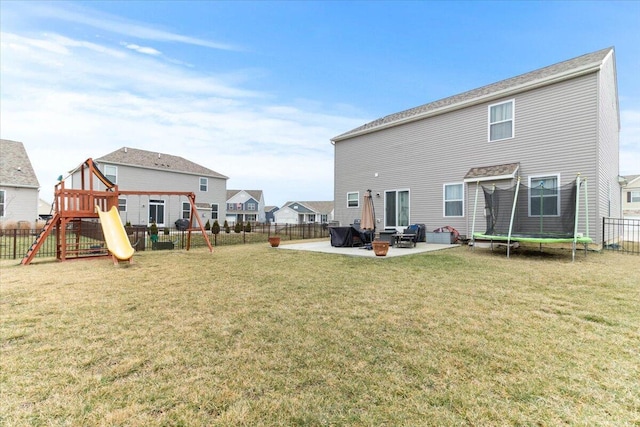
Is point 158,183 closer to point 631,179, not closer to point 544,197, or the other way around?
point 544,197

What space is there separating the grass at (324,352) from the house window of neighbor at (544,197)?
4.70 m

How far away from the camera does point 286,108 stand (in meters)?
18.1

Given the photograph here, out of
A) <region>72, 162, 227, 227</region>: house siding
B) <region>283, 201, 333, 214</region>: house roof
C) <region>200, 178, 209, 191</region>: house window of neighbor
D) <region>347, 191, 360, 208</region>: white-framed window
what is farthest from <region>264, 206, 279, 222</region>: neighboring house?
<region>347, 191, 360, 208</region>: white-framed window

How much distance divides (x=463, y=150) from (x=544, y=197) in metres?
3.46

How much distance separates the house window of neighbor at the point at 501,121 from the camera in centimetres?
1096

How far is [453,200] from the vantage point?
12.2m

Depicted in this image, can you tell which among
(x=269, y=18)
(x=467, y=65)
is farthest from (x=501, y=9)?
(x=269, y=18)

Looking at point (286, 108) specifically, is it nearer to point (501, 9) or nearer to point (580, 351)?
point (501, 9)

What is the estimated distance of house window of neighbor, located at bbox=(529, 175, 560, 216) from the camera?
9656 mm

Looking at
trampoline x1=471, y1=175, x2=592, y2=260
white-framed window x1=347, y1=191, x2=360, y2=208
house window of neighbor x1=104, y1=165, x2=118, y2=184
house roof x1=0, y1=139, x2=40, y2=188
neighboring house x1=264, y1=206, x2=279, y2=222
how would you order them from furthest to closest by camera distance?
neighboring house x1=264, y1=206, x2=279, y2=222 < house window of neighbor x1=104, y1=165, x2=118, y2=184 < house roof x1=0, y1=139, x2=40, y2=188 < white-framed window x1=347, y1=191, x2=360, y2=208 < trampoline x1=471, y1=175, x2=592, y2=260

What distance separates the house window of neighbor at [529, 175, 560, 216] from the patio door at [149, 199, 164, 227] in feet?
85.9

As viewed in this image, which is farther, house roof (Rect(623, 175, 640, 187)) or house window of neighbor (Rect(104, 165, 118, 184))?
house roof (Rect(623, 175, 640, 187))

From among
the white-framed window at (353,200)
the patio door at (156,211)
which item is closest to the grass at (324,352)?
the white-framed window at (353,200)

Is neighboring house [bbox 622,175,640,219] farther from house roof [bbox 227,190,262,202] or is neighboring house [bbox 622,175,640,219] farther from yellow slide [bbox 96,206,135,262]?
house roof [bbox 227,190,262,202]
